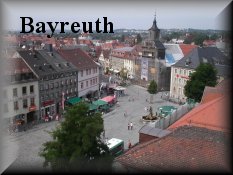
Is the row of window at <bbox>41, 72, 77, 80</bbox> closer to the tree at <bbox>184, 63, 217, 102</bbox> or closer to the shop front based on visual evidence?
the shop front

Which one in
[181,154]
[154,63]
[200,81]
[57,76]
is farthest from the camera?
[154,63]

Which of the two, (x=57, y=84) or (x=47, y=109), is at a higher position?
(x=57, y=84)

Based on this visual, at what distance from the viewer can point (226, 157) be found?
11.5 feet

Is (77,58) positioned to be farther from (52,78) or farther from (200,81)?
(200,81)

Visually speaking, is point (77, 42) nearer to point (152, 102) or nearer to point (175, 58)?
point (175, 58)

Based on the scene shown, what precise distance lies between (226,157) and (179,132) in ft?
→ 6.01

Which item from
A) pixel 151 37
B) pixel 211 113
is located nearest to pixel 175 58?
pixel 151 37

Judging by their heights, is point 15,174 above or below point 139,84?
above

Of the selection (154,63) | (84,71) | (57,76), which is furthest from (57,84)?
(154,63)

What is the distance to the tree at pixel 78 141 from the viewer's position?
6758 mm

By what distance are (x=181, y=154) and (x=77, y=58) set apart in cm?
1969

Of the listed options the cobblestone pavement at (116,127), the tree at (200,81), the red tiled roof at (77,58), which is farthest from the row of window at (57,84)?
the tree at (200,81)

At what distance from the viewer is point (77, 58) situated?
2341 centimetres

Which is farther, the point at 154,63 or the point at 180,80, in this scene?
the point at 154,63
